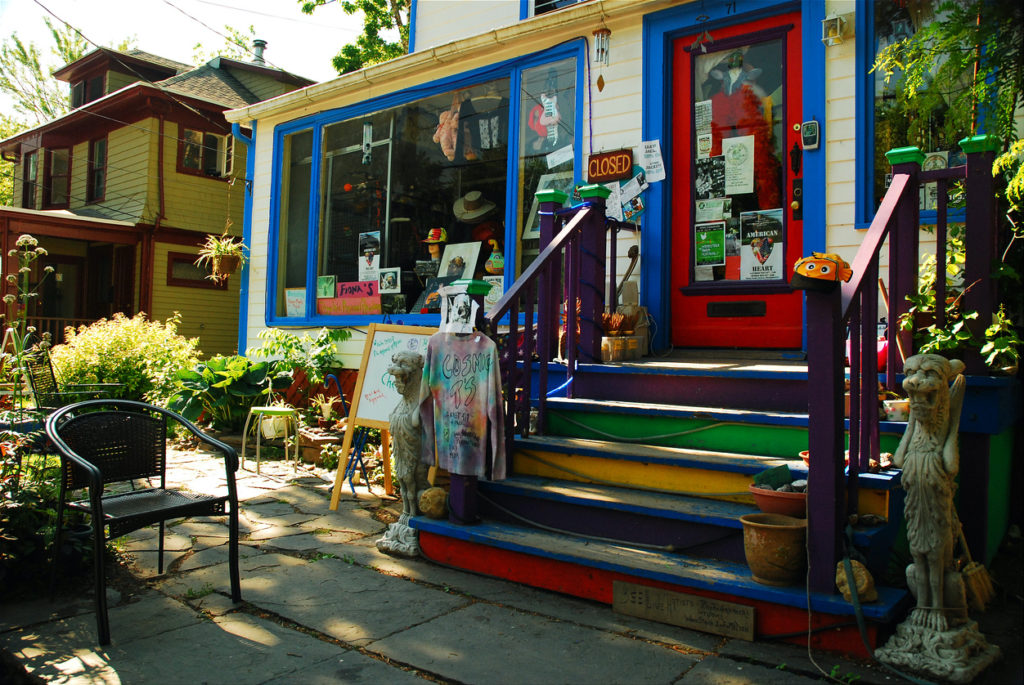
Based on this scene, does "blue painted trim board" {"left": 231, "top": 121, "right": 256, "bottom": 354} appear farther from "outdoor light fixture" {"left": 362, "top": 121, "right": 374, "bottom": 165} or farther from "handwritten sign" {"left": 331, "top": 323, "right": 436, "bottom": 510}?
"handwritten sign" {"left": 331, "top": 323, "right": 436, "bottom": 510}

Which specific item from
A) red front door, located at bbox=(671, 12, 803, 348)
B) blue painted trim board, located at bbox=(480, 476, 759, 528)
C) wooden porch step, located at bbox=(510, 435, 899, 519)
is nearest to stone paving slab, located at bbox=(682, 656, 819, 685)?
blue painted trim board, located at bbox=(480, 476, 759, 528)

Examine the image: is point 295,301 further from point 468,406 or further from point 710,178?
point 468,406

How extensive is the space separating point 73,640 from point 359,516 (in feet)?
6.99

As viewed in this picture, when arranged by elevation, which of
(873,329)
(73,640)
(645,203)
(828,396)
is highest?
(645,203)

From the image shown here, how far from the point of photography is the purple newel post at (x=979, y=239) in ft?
10.7

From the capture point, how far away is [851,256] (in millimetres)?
4629

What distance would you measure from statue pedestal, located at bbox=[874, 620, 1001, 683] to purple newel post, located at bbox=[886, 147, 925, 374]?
1.22 m

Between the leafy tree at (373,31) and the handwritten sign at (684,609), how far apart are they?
1628 cm

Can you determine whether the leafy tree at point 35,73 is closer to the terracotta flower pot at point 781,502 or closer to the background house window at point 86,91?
the background house window at point 86,91

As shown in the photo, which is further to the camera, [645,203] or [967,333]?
[645,203]

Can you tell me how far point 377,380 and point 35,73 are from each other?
2856 centimetres

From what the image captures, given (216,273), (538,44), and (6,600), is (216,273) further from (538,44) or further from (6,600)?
(6,600)

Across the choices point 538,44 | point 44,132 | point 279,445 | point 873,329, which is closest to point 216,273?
point 279,445

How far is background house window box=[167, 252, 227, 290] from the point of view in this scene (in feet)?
49.6
